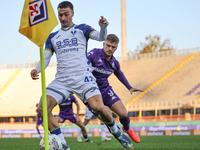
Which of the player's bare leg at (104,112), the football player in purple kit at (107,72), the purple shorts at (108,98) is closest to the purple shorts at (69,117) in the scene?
the football player in purple kit at (107,72)

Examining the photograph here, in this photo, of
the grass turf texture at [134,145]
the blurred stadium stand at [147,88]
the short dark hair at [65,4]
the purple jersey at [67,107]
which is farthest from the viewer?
the blurred stadium stand at [147,88]

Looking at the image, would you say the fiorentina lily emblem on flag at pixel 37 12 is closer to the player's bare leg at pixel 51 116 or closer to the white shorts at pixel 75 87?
the white shorts at pixel 75 87

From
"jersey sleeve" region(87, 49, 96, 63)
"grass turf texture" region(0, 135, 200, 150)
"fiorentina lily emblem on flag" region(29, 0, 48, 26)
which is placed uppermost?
"fiorentina lily emblem on flag" region(29, 0, 48, 26)

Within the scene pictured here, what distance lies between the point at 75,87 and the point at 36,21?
1876 millimetres

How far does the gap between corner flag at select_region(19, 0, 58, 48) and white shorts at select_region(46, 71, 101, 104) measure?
1652 mm

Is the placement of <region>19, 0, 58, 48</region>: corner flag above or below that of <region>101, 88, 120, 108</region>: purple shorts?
above

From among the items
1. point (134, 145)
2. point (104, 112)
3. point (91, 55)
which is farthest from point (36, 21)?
point (134, 145)

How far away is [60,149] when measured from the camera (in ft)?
17.0

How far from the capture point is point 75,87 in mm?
5742

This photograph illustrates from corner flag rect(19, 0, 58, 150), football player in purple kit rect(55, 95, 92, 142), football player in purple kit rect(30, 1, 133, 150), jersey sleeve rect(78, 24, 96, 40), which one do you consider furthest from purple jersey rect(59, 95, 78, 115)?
corner flag rect(19, 0, 58, 150)

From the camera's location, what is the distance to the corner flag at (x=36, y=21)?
411 centimetres

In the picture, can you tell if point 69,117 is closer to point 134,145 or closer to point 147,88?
point 134,145

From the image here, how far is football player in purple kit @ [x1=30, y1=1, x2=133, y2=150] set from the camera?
5.68 m

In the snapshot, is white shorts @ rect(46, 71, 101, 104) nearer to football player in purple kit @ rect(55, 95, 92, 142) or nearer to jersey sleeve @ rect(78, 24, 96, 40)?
jersey sleeve @ rect(78, 24, 96, 40)
